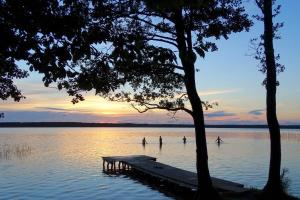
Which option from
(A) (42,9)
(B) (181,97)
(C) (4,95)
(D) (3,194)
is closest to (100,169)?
(D) (3,194)

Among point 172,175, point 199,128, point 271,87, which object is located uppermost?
point 271,87

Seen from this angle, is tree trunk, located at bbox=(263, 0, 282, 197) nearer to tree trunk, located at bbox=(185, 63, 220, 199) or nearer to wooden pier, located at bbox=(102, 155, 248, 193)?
tree trunk, located at bbox=(185, 63, 220, 199)

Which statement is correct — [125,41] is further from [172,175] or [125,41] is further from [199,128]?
[172,175]

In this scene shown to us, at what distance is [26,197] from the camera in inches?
1292

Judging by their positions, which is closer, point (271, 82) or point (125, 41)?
point (125, 41)

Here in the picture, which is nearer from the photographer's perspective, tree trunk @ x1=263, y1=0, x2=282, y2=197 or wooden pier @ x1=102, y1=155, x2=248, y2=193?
tree trunk @ x1=263, y1=0, x2=282, y2=197

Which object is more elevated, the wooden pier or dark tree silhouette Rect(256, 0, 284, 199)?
dark tree silhouette Rect(256, 0, 284, 199)

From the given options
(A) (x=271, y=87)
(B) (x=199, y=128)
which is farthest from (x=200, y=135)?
(A) (x=271, y=87)

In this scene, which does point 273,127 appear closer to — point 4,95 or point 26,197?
point 4,95

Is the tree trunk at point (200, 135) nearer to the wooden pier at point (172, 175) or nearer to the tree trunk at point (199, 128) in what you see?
the tree trunk at point (199, 128)

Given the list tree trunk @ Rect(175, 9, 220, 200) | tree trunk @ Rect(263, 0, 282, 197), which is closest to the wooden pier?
tree trunk @ Rect(175, 9, 220, 200)

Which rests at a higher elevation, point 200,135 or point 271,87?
point 271,87

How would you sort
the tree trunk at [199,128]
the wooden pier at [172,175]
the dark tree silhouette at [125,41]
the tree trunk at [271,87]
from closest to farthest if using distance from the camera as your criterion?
the dark tree silhouette at [125,41]
the tree trunk at [271,87]
the tree trunk at [199,128]
the wooden pier at [172,175]

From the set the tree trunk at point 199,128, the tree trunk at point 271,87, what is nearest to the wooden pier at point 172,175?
the tree trunk at point 199,128
